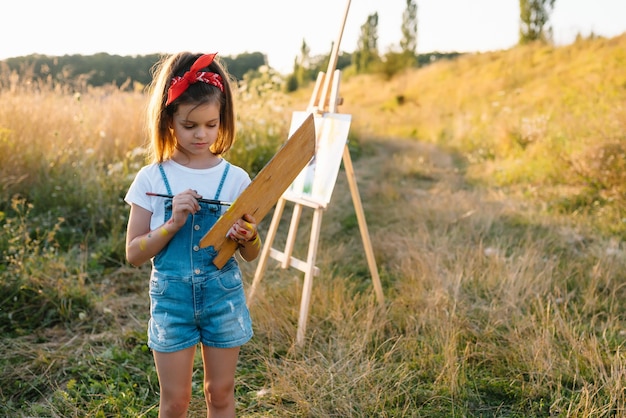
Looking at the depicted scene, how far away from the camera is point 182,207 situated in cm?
151

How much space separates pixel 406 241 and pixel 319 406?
2272mm

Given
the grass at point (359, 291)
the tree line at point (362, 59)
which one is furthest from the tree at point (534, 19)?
the grass at point (359, 291)

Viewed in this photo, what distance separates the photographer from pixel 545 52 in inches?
746

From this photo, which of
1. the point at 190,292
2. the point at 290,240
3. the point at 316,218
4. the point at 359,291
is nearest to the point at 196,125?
the point at 190,292

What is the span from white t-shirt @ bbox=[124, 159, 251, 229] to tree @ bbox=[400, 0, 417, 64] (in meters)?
28.5

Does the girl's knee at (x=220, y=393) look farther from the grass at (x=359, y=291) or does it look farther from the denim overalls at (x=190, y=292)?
the grass at (x=359, y=291)

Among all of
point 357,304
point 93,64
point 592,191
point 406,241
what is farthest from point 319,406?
point 93,64

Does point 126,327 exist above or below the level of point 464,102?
below

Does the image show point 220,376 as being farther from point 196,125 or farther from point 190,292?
point 196,125

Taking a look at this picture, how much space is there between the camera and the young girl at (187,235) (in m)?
1.61

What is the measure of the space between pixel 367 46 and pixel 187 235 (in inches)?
1285

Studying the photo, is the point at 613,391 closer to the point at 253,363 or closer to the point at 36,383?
the point at 253,363

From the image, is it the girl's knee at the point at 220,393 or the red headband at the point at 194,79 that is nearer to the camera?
the red headband at the point at 194,79

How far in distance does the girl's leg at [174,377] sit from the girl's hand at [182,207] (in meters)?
0.44
